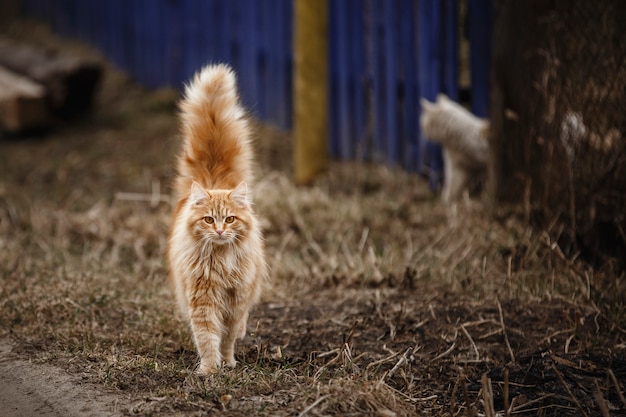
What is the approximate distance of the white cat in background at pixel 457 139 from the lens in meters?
6.30

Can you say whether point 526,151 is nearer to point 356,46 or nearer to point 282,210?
point 282,210

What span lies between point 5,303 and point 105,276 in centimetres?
68

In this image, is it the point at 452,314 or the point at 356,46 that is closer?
the point at 452,314

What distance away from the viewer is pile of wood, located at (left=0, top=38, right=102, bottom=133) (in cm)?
904

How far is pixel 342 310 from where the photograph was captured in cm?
454

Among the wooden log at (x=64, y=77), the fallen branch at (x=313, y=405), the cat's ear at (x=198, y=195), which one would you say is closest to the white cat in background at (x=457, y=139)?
the cat's ear at (x=198, y=195)

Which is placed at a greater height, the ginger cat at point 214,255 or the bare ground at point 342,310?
the ginger cat at point 214,255

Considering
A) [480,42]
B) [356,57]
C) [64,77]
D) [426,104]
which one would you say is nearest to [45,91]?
[64,77]

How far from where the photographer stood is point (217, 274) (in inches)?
149

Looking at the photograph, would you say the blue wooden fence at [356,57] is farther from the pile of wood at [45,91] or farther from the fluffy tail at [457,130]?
the pile of wood at [45,91]

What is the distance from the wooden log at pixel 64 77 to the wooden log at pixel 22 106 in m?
A: 0.13

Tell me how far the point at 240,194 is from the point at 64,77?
6.01 m

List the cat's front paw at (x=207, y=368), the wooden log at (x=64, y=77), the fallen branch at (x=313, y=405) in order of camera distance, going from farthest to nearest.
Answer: the wooden log at (x=64, y=77) → the cat's front paw at (x=207, y=368) → the fallen branch at (x=313, y=405)

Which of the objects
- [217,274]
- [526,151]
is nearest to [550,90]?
[526,151]
